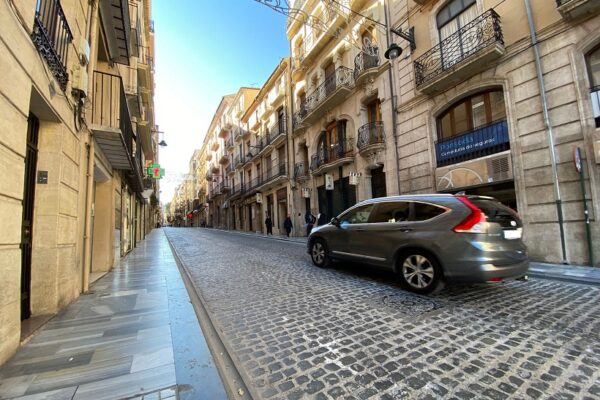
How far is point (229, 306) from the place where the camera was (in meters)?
4.08

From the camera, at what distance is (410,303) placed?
3.92 metres

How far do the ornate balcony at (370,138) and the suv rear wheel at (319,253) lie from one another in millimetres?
7651

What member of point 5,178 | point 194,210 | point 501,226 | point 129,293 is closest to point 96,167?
point 129,293

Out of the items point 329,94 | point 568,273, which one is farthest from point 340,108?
point 568,273

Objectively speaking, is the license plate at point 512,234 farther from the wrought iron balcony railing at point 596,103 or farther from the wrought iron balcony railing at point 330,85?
the wrought iron balcony railing at point 330,85

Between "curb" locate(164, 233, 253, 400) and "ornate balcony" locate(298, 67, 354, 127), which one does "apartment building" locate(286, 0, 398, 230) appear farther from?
"curb" locate(164, 233, 253, 400)

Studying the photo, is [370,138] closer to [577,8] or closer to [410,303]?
[577,8]

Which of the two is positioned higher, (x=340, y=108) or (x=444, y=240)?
(x=340, y=108)

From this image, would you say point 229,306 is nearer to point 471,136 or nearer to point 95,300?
point 95,300

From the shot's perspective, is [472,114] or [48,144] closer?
[48,144]

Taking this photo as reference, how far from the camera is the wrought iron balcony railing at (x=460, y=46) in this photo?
27.5 ft

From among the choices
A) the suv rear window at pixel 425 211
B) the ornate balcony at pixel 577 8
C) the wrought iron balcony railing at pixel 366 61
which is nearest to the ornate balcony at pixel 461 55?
the ornate balcony at pixel 577 8

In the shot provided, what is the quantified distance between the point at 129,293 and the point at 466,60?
36.7ft

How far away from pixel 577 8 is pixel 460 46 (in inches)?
125
